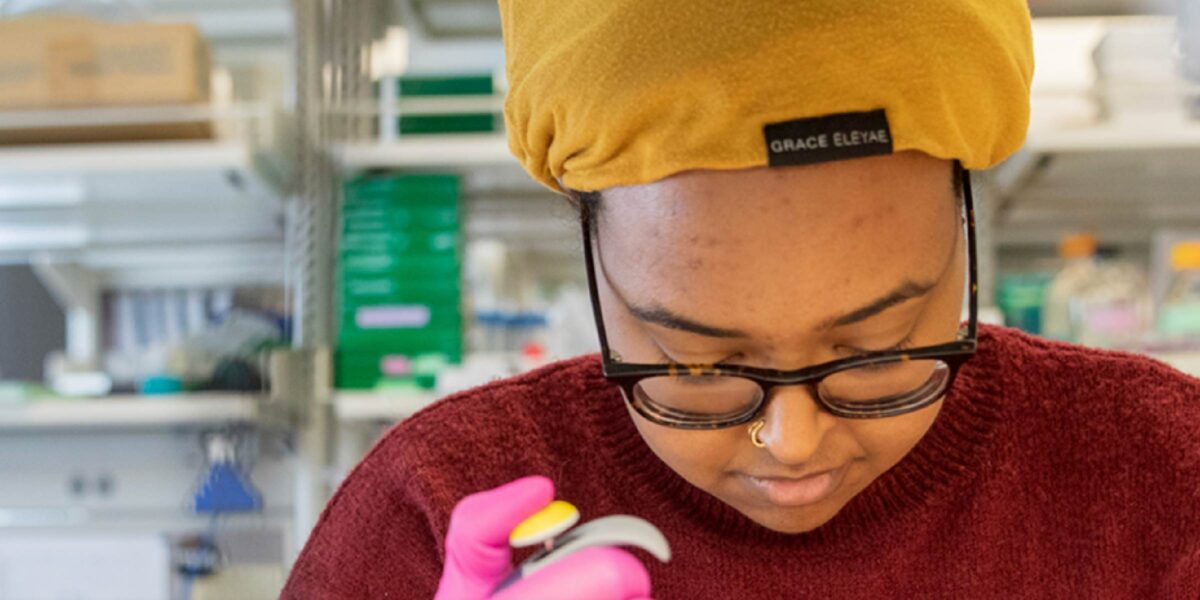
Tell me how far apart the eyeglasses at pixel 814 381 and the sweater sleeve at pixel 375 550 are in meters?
0.26

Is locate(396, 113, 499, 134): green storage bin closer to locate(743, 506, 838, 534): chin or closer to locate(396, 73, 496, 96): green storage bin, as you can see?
locate(396, 73, 496, 96): green storage bin

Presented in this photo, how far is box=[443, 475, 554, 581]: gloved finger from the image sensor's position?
0.54m

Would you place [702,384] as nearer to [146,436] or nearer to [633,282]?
[633,282]

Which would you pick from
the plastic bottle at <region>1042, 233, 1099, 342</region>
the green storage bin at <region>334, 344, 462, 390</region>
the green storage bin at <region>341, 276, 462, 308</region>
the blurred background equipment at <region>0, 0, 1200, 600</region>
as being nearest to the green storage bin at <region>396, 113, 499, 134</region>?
the blurred background equipment at <region>0, 0, 1200, 600</region>

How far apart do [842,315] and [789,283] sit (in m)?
0.04

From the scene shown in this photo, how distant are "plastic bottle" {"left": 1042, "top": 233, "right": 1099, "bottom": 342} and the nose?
1313 mm

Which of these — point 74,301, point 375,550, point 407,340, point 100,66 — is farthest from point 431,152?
point 375,550

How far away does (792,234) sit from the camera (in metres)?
0.55

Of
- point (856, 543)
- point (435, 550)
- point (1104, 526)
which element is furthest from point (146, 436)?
point (1104, 526)

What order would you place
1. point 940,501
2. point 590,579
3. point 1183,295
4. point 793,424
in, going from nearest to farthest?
point 590,579 → point 793,424 → point 940,501 → point 1183,295

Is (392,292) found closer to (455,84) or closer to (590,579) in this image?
(455,84)

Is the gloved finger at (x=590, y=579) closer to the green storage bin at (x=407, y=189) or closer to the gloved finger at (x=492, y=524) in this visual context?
the gloved finger at (x=492, y=524)

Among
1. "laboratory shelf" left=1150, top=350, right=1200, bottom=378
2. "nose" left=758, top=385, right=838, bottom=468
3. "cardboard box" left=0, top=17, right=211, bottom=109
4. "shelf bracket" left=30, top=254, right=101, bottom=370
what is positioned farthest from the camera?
"shelf bracket" left=30, top=254, right=101, bottom=370

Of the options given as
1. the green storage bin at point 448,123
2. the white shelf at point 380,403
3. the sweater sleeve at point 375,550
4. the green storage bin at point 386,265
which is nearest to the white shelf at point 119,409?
the white shelf at point 380,403
